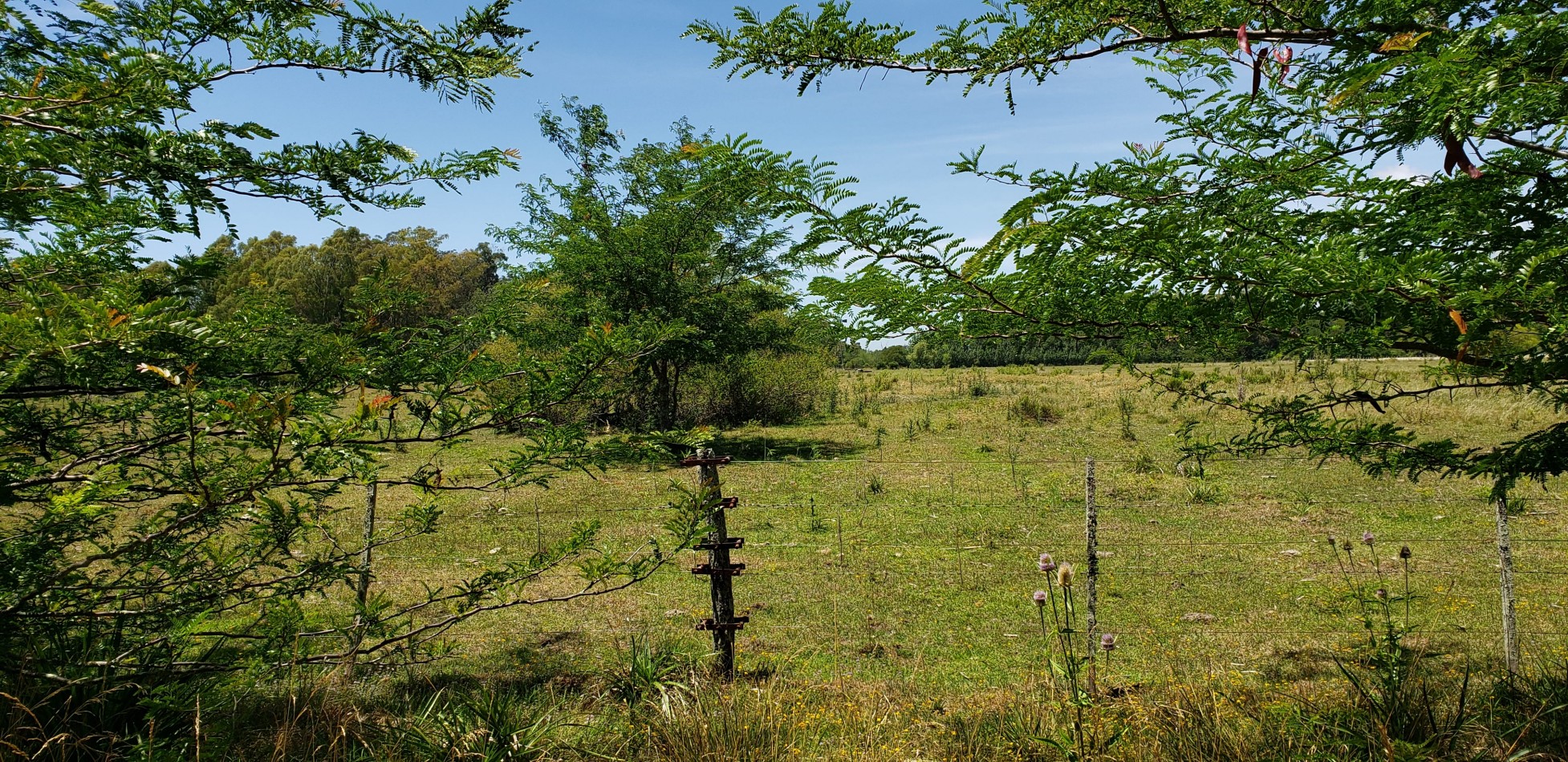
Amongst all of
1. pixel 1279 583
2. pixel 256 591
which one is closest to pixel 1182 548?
pixel 1279 583

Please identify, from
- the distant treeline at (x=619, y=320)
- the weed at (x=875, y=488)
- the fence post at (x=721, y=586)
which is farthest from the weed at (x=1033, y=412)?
the fence post at (x=721, y=586)

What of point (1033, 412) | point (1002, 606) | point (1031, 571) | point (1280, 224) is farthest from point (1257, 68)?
point (1033, 412)

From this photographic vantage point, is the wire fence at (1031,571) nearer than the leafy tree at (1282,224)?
No

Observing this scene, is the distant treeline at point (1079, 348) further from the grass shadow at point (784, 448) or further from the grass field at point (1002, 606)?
the grass shadow at point (784, 448)

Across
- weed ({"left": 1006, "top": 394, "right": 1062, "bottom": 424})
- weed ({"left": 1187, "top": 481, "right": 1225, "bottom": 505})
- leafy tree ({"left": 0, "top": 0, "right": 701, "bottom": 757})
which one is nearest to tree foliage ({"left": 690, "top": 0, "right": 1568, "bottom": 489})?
leafy tree ({"left": 0, "top": 0, "right": 701, "bottom": 757})

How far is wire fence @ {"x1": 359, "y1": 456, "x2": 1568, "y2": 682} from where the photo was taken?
5.86 m

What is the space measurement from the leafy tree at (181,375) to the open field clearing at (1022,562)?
54cm

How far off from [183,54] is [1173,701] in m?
4.41

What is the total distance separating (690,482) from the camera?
41.1ft

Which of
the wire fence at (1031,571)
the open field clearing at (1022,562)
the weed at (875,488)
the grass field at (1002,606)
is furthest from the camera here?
the weed at (875,488)

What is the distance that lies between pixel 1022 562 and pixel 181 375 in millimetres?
7323

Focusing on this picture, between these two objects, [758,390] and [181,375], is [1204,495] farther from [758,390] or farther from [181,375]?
[758,390]

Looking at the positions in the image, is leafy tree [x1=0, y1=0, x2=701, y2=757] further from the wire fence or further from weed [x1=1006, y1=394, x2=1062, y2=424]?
weed [x1=1006, y1=394, x2=1062, y2=424]

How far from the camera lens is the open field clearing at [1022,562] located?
18.4 ft
